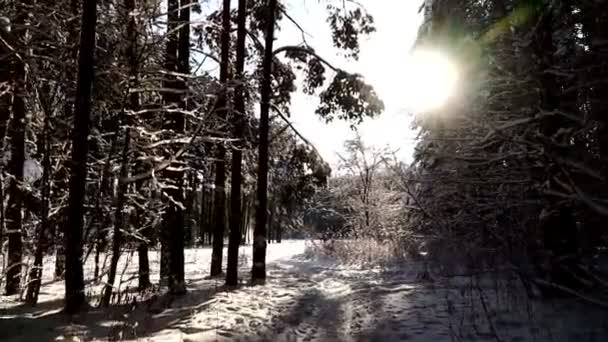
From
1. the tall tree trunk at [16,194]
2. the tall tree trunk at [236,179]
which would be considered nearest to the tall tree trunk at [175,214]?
the tall tree trunk at [236,179]

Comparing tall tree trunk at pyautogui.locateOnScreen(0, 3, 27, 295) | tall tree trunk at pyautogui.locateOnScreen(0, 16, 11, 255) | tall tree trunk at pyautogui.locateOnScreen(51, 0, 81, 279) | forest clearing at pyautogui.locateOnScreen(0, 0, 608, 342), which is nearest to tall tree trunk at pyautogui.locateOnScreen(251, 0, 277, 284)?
forest clearing at pyautogui.locateOnScreen(0, 0, 608, 342)

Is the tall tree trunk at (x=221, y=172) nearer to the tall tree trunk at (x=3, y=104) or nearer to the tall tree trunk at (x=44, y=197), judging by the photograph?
the tall tree trunk at (x=44, y=197)

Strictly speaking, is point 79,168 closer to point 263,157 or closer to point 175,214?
point 175,214

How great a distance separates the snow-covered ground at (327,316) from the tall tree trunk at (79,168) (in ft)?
1.37

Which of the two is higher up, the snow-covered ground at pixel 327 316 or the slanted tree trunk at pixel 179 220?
the slanted tree trunk at pixel 179 220

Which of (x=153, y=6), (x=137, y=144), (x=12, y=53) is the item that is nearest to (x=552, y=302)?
(x=137, y=144)

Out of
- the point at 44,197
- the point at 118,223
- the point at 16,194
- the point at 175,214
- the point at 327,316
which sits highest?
the point at 16,194

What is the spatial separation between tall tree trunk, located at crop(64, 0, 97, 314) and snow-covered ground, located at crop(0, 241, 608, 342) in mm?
418

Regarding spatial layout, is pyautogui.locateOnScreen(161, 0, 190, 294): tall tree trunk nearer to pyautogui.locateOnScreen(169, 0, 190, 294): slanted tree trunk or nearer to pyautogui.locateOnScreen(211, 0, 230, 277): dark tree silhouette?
pyautogui.locateOnScreen(169, 0, 190, 294): slanted tree trunk

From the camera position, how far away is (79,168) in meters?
6.69

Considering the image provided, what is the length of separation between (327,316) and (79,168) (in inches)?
177

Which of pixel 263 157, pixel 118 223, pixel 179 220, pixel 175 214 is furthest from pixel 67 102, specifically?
pixel 263 157

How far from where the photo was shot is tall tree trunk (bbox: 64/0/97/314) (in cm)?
657

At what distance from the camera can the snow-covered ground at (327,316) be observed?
5.88m
